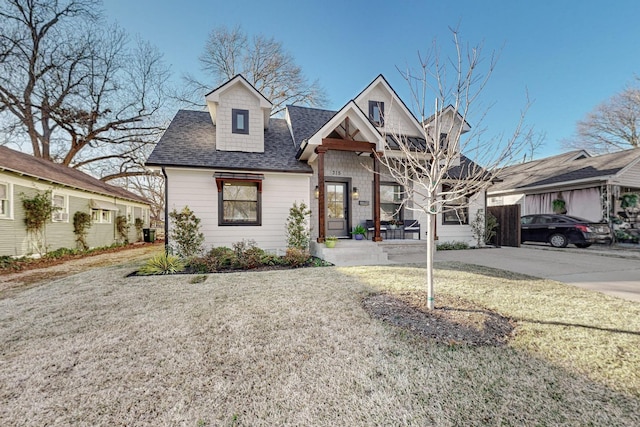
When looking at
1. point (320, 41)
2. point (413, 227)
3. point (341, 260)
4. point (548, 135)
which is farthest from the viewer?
point (320, 41)

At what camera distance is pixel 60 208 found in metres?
10.5

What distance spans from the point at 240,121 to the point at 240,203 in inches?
119

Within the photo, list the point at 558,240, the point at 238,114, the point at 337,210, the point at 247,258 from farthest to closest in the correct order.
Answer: the point at 558,240
the point at 337,210
the point at 238,114
the point at 247,258

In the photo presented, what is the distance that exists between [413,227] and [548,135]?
244 inches

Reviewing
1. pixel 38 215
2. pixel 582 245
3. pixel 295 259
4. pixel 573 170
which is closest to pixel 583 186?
pixel 573 170

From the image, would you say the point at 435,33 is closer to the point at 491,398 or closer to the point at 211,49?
the point at 491,398

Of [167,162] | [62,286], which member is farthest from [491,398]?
[167,162]

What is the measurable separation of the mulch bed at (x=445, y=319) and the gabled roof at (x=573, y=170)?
8597 millimetres

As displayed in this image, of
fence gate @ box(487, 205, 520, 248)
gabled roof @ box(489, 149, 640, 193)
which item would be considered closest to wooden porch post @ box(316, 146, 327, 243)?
gabled roof @ box(489, 149, 640, 193)

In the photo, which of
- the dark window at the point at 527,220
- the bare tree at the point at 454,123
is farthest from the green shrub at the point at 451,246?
the bare tree at the point at 454,123

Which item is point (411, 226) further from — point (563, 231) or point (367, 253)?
point (563, 231)

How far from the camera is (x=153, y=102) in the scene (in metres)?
18.7

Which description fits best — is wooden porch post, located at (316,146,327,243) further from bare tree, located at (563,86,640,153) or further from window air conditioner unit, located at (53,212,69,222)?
bare tree, located at (563,86,640,153)

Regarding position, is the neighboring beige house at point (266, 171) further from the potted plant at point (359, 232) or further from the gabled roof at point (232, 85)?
the potted plant at point (359, 232)
